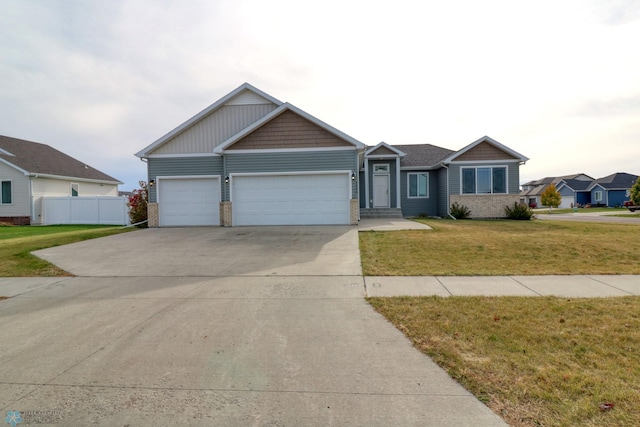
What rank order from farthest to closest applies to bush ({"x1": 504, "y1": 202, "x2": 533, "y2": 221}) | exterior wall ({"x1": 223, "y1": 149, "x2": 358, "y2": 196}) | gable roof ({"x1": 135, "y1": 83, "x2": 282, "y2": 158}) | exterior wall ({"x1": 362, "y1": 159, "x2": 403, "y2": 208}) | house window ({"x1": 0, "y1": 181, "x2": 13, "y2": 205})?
house window ({"x1": 0, "y1": 181, "x2": 13, "y2": 205}) → exterior wall ({"x1": 362, "y1": 159, "x2": 403, "y2": 208}) → bush ({"x1": 504, "y1": 202, "x2": 533, "y2": 221}) → gable roof ({"x1": 135, "y1": 83, "x2": 282, "y2": 158}) → exterior wall ({"x1": 223, "y1": 149, "x2": 358, "y2": 196})

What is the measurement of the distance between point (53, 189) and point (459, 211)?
26821 mm

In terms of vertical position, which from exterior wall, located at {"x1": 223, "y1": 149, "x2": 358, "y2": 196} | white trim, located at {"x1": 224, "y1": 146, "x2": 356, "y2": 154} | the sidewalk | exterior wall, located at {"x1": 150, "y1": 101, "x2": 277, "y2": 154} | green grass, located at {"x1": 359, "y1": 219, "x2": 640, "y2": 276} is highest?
exterior wall, located at {"x1": 150, "y1": 101, "x2": 277, "y2": 154}

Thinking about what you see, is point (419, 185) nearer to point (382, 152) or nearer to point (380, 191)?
point (380, 191)

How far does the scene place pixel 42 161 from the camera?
25.3m

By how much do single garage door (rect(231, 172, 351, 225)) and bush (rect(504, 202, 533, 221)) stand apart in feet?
32.7

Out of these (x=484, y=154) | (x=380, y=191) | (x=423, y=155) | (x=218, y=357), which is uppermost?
(x=423, y=155)

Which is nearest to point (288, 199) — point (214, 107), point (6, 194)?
point (214, 107)

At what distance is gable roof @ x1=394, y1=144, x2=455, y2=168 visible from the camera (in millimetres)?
21672

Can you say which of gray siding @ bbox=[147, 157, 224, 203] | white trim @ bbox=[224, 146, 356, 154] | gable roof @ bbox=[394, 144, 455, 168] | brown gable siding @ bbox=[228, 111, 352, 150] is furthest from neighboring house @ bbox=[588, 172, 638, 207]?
gray siding @ bbox=[147, 157, 224, 203]

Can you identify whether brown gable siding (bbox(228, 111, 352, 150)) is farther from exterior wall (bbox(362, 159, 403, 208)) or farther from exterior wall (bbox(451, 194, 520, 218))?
exterior wall (bbox(451, 194, 520, 218))

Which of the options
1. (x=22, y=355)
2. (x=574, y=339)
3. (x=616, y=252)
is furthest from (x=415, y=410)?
(x=616, y=252)

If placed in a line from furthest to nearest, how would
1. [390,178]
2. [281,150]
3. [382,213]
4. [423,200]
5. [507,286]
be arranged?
1. [423,200]
2. [390,178]
3. [382,213]
4. [281,150]
5. [507,286]

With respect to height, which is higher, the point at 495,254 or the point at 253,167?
the point at 253,167

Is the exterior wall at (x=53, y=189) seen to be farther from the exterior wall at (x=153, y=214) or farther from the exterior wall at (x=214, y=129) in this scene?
the exterior wall at (x=214, y=129)
